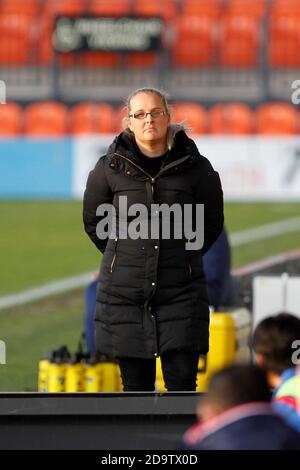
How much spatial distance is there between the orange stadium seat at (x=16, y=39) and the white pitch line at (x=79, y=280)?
11131 millimetres

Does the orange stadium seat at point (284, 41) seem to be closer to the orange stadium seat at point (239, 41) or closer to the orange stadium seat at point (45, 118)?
the orange stadium seat at point (239, 41)

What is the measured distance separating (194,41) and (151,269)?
2449cm

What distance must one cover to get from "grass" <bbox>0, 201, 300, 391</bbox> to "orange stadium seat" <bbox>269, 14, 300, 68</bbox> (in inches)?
251


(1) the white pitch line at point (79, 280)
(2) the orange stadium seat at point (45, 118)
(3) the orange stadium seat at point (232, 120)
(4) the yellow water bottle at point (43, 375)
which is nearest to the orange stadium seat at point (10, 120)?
(2) the orange stadium seat at point (45, 118)

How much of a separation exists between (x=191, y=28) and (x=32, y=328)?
63.2 feet

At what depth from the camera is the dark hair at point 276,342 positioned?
3510 mm

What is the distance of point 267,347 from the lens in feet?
11.5

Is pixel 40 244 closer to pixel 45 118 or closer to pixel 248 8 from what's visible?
pixel 45 118

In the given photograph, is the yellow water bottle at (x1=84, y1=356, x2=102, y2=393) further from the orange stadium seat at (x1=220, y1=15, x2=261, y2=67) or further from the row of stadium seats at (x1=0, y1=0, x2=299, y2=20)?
the row of stadium seats at (x1=0, y1=0, x2=299, y2=20)

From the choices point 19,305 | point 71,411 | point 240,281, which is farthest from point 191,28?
point 71,411

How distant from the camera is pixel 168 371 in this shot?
16.4 feet

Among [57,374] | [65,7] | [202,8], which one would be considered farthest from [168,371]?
[65,7]

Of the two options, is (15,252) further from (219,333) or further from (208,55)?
(208,55)

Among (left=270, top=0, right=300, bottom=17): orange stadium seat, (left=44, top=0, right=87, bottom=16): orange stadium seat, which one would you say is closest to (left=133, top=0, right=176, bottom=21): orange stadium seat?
(left=44, top=0, right=87, bottom=16): orange stadium seat
